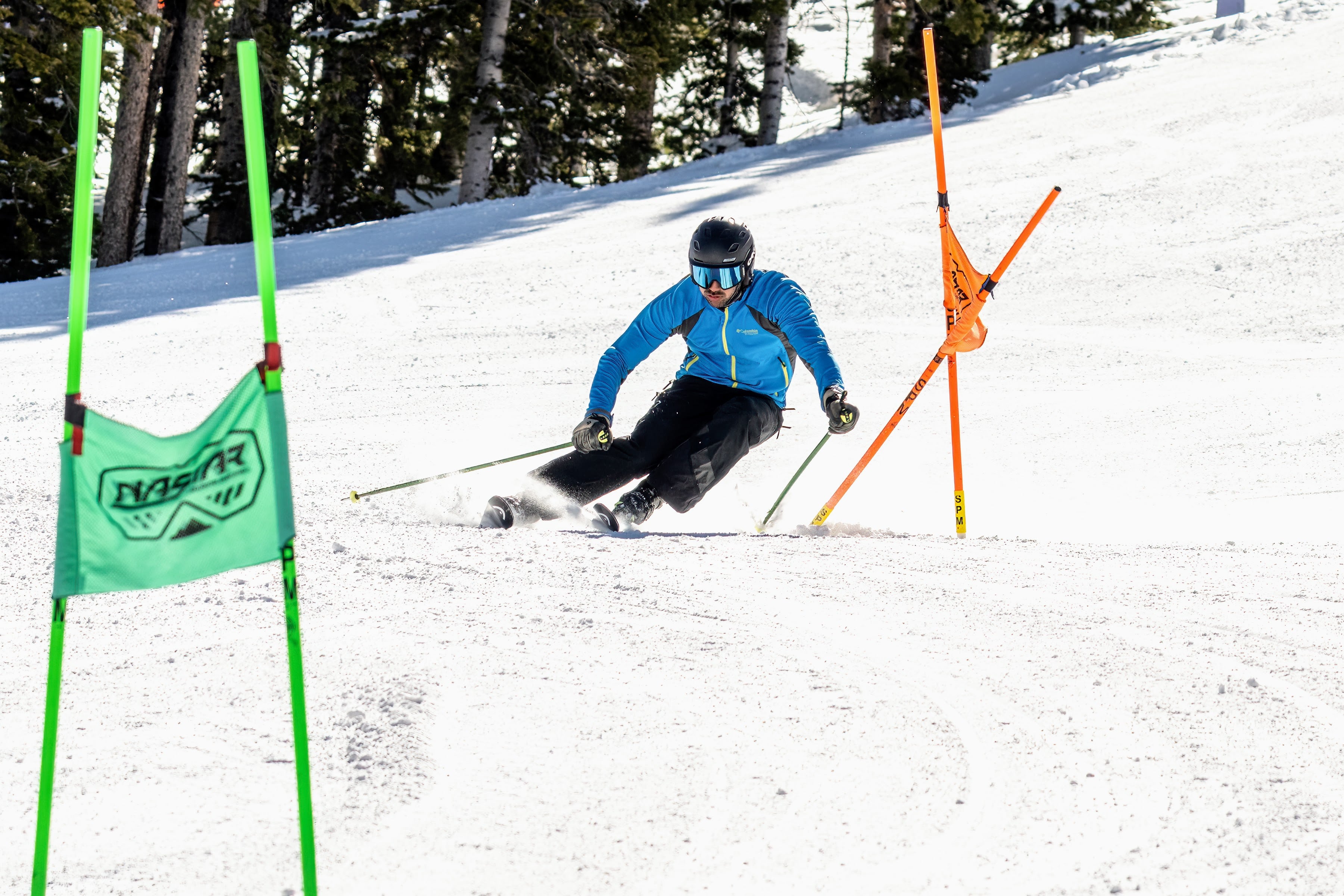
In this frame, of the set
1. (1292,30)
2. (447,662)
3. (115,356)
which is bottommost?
(447,662)

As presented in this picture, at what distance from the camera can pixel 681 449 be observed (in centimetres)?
532

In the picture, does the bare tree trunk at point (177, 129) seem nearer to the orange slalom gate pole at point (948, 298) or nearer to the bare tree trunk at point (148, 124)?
the bare tree trunk at point (148, 124)

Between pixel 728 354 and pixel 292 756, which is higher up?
pixel 728 354

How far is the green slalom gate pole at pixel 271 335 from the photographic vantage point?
191cm

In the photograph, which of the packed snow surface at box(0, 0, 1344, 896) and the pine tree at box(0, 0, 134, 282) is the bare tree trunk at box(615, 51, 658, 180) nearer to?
the pine tree at box(0, 0, 134, 282)

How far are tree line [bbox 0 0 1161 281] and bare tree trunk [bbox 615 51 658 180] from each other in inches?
1.5

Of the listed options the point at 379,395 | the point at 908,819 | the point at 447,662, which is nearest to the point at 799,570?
the point at 447,662

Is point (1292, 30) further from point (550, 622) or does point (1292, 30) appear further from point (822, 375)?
point (550, 622)

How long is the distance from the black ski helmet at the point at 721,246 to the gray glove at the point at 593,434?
2.72 feet

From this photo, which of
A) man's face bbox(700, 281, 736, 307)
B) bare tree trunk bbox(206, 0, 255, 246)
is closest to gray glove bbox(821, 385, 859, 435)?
man's face bbox(700, 281, 736, 307)

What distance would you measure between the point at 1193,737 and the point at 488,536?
2691mm

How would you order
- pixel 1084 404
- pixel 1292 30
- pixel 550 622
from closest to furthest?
pixel 550 622 < pixel 1084 404 < pixel 1292 30

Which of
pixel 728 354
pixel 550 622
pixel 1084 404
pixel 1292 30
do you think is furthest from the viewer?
pixel 1292 30

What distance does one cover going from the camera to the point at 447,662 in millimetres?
3393
